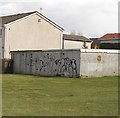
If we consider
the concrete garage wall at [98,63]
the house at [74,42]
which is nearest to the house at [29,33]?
the house at [74,42]

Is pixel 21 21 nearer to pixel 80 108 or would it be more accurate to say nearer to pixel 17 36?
pixel 17 36

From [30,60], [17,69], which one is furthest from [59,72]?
[17,69]

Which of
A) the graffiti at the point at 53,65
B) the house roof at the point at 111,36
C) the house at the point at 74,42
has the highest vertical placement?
the house roof at the point at 111,36

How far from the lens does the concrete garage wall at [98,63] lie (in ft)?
103

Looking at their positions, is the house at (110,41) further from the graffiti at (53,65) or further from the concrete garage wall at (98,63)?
the concrete garage wall at (98,63)

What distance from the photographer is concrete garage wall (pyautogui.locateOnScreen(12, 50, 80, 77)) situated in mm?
32219

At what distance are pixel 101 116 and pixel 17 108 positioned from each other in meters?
2.99

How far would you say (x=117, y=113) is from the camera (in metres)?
11.0

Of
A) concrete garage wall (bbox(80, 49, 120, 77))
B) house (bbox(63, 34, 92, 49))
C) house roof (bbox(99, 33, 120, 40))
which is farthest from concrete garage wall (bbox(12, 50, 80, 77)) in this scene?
house roof (bbox(99, 33, 120, 40))

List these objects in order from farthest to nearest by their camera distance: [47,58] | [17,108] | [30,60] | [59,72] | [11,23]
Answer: [11,23] < [30,60] < [47,58] < [59,72] < [17,108]

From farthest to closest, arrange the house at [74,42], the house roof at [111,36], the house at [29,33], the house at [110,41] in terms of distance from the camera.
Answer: the house roof at [111,36]
the house at [110,41]
the house at [74,42]
the house at [29,33]

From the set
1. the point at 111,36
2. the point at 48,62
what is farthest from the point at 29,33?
the point at 111,36

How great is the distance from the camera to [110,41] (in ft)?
239

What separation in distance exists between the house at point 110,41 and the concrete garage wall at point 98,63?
29167 mm
